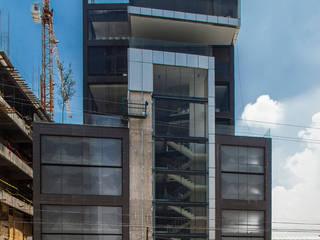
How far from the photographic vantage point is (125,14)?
46.2 meters

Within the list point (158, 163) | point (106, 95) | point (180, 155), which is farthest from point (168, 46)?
point (106, 95)

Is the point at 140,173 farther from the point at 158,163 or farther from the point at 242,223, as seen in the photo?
the point at 242,223

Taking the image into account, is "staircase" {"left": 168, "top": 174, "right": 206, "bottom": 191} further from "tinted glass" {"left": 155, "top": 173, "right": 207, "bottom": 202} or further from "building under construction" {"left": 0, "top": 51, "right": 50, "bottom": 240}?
"building under construction" {"left": 0, "top": 51, "right": 50, "bottom": 240}

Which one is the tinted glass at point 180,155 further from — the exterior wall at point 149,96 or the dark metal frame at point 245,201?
the dark metal frame at point 245,201

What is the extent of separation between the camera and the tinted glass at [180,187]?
3378 cm

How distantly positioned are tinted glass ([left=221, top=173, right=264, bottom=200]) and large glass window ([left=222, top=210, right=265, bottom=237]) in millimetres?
1669

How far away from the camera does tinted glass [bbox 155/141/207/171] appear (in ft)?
112

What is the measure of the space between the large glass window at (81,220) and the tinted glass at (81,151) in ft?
14.3

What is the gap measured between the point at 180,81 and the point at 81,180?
14549 mm

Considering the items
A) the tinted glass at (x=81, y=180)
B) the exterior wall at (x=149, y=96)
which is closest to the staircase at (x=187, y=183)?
the exterior wall at (x=149, y=96)

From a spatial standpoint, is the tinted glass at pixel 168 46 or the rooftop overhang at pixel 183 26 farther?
the rooftop overhang at pixel 183 26

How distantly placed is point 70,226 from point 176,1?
29630mm

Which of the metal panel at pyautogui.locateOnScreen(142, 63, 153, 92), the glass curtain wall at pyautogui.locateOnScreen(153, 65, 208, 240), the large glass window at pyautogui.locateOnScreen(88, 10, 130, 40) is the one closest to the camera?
the glass curtain wall at pyautogui.locateOnScreen(153, 65, 208, 240)

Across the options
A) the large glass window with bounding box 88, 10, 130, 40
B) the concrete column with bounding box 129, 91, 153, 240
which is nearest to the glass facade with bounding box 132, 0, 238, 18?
the large glass window with bounding box 88, 10, 130, 40
